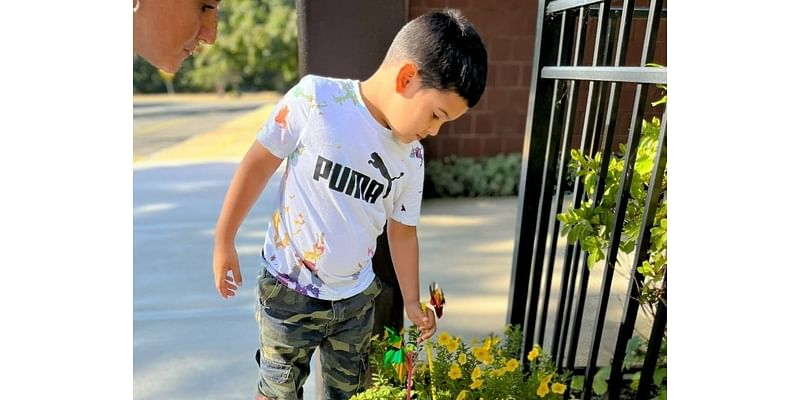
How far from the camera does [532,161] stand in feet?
5.83

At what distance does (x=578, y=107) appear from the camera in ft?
5.44

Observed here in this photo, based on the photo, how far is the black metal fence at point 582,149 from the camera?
1.32m

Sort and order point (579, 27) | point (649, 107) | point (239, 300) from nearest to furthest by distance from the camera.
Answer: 1. point (579, 27)
2. point (649, 107)
3. point (239, 300)

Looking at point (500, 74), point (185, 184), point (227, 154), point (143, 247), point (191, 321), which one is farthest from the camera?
point (227, 154)

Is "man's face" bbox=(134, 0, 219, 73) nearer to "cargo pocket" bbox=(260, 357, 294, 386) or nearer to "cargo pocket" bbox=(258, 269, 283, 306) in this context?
"cargo pocket" bbox=(258, 269, 283, 306)

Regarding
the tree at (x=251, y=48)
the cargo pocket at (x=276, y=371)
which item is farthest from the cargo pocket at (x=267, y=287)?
the tree at (x=251, y=48)

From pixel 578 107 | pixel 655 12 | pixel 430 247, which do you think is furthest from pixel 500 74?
pixel 655 12

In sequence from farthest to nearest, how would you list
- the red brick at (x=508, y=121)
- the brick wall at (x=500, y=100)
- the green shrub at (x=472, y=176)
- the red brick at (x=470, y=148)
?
1. the red brick at (x=470, y=148)
2. the red brick at (x=508, y=121)
3. the green shrub at (x=472, y=176)
4. the brick wall at (x=500, y=100)

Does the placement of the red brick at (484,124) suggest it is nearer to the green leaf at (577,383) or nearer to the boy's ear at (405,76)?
the green leaf at (577,383)

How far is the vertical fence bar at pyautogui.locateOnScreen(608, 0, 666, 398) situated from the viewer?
1221mm

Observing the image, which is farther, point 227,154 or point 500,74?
point 227,154
